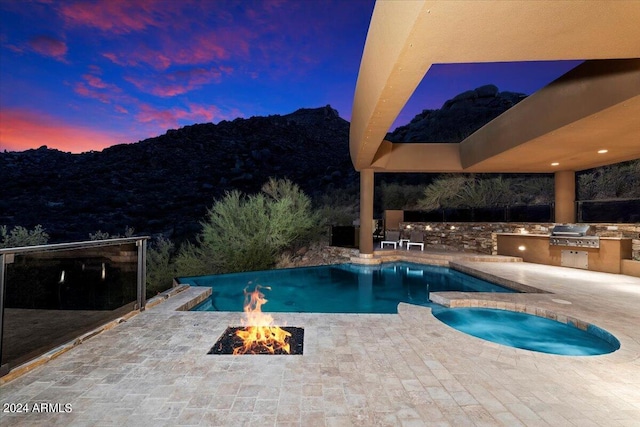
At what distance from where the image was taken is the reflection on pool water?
12.7 feet

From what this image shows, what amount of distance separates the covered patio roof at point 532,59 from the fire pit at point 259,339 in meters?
3.44

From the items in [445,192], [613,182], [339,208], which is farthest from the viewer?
[339,208]

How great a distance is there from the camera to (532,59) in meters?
3.62

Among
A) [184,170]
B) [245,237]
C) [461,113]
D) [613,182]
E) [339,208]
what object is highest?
[461,113]

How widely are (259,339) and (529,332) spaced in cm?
403

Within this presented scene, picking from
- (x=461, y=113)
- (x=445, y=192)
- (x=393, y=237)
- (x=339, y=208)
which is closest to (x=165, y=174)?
(x=339, y=208)

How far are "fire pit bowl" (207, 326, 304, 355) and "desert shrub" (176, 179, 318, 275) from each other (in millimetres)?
8229

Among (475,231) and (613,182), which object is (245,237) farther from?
(613,182)

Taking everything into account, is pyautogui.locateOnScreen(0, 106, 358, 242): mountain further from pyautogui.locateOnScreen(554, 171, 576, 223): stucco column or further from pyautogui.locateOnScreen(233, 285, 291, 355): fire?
pyautogui.locateOnScreen(233, 285, 291, 355): fire

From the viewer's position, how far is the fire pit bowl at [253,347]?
3174 mm

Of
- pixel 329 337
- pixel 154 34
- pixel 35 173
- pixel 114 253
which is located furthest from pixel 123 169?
pixel 329 337

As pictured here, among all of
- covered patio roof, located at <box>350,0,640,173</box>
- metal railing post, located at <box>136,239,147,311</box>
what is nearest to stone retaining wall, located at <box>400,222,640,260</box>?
covered patio roof, located at <box>350,0,640,173</box>

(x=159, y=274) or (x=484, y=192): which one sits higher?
(x=484, y=192)

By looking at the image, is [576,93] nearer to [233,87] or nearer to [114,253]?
[114,253]
